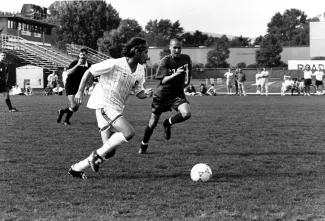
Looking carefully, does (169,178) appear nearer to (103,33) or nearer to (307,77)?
(307,77)

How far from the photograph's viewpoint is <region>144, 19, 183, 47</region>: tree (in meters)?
157

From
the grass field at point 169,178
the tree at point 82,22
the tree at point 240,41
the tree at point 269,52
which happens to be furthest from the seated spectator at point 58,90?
the tree at point 240,41

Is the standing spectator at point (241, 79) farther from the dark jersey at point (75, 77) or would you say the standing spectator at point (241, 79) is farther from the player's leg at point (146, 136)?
the player's leg at point (146, 136)

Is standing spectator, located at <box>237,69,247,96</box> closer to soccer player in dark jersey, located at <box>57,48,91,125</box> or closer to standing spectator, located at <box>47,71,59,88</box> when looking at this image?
standing spectator, located at <box>47,71,59,88</box>

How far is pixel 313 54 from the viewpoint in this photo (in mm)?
61031

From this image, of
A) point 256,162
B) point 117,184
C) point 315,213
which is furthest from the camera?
point 256,162

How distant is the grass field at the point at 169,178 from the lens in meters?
5.50

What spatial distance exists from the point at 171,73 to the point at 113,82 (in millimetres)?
2920

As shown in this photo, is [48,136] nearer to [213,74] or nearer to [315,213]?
[315,213]

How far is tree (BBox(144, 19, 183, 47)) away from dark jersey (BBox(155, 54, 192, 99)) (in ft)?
472

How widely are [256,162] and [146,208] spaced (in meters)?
3.47

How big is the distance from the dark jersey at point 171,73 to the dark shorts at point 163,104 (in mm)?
71

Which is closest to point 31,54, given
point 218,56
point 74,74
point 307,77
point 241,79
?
point 241,79

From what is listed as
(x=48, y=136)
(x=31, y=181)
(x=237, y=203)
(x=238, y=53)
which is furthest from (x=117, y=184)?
(x=238, y=53)
